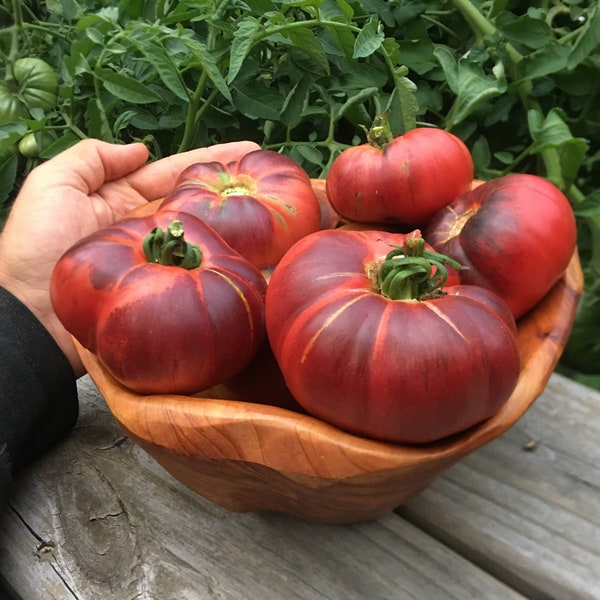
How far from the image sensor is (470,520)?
1.73 ft

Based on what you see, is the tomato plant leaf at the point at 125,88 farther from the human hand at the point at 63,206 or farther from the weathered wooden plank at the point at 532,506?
the weathered wooden plank at the point at 532,506

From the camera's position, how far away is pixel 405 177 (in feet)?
1.79

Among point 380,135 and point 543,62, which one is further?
point 543,62

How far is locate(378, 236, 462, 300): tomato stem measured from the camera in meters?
0.39

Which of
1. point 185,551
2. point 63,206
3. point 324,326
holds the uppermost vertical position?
point 324,326

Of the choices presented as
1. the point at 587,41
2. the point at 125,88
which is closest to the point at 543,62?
the point at 587,41

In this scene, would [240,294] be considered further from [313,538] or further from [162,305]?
[313,538]

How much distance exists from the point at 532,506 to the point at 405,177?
284 millimetres

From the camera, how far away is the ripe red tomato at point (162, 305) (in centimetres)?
43

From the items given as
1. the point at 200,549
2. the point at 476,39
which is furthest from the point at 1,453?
the point at 476,39

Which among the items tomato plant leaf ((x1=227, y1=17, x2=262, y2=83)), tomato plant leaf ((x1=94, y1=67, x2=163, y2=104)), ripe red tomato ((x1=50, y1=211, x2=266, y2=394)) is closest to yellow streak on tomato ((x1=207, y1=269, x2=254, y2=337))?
ripe red tomato ((x1=50, y1=211, x2=266, y2=394))

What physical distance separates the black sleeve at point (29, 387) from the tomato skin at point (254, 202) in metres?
0.17

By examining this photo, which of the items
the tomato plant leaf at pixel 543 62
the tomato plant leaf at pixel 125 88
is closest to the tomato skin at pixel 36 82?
the tomato plant leaf at pixel 125 88

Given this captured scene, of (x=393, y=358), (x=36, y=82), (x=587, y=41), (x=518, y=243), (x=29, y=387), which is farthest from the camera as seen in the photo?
(x=36, y=82)
